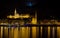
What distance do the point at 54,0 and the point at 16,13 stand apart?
0.62 m

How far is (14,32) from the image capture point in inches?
61.2

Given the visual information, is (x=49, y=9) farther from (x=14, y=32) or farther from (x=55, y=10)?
(x=14, y=32)

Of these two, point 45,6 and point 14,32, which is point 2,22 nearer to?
point 14,32

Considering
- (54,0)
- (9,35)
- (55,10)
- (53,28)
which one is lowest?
(9,35)

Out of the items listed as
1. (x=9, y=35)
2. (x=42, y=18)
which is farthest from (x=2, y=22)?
(x=42, y=18)

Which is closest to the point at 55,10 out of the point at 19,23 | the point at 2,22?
the point at 19,23

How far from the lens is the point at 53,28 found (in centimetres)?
154

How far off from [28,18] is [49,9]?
35 centimetres

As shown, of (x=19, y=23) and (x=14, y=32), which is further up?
(x=19, y=23)

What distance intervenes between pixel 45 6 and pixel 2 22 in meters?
0.70

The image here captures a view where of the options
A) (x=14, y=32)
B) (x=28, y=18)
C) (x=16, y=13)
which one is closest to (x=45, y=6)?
(x=28, y=18)

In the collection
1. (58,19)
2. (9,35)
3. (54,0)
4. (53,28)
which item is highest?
(54,0)

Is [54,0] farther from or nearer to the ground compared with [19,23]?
farther from the ground

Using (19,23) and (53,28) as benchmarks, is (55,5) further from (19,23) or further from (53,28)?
(19,23)
